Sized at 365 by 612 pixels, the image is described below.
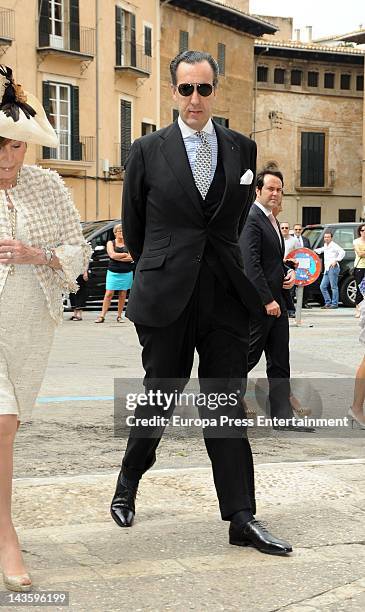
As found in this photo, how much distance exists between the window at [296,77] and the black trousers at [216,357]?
164 feet

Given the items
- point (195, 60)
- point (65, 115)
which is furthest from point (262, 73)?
point (195, 60)

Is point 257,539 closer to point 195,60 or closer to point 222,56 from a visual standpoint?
point 195,60

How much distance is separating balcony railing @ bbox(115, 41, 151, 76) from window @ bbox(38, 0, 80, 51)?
2.33m

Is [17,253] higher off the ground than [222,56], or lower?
lower

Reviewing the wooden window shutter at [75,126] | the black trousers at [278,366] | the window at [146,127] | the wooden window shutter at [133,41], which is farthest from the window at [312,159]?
the black trousers at [278,366]

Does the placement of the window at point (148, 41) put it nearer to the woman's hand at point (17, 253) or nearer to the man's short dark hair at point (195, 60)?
the man's short dark hair at point (195, 60)

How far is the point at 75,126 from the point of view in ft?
114

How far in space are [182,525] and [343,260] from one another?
58.7 feet

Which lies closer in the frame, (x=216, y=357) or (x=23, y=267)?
(x=23, y=267)

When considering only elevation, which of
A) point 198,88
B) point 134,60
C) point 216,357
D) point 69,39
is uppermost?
point 69,39

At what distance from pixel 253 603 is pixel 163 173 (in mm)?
1795

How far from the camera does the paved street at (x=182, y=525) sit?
379cm

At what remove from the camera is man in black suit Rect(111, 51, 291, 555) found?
14.3 ft

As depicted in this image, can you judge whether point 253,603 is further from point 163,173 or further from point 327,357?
point 327,357
